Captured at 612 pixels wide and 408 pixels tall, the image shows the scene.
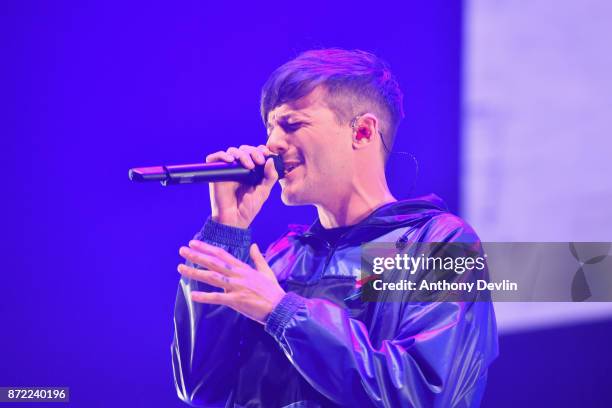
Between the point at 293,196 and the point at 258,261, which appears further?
the point at 293,196

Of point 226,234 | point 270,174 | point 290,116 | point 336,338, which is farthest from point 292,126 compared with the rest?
point 336,338

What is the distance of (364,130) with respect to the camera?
1.94m

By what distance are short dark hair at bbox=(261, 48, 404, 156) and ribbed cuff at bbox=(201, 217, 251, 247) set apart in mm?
329

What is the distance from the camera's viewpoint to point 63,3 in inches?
85.9

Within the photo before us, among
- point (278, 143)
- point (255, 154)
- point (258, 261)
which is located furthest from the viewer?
point (278, 143)

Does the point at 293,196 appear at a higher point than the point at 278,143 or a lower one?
lower

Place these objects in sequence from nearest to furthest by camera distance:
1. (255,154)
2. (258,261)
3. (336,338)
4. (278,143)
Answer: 1. (336,338)
2. (258,261)
3. (255,154)
4. (278,143)

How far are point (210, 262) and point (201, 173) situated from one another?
0.20 m

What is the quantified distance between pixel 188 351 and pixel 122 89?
74cm

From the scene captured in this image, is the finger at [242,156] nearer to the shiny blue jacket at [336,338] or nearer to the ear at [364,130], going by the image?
the shiny blue jacket at [336,338]

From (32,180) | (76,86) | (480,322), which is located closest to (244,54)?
(76,86)

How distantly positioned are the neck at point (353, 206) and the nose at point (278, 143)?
6.2 inches

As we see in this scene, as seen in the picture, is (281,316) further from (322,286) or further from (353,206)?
(353,206)

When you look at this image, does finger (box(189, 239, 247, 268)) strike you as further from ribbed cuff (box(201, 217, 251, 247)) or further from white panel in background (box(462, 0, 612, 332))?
white panel in background (box(462, 0, 612, 332))
